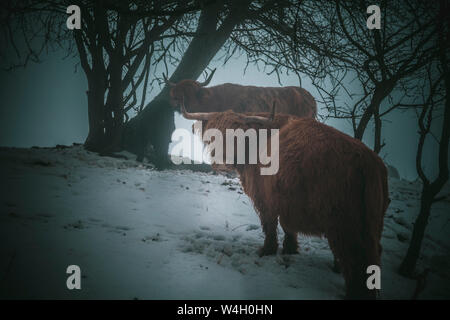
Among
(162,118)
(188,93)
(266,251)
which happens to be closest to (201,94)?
(188,93)

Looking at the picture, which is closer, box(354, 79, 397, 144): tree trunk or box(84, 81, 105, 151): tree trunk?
box(354, 79, 397, 144): tree trunk

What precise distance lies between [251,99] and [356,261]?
19.4ft

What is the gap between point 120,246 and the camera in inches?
77.2

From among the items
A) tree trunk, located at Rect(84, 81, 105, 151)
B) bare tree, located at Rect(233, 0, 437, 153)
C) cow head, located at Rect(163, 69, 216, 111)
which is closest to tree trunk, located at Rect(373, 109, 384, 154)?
bare tree, located at Rect(233, 0, 437, 153)

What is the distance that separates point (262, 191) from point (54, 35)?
6.46 metres

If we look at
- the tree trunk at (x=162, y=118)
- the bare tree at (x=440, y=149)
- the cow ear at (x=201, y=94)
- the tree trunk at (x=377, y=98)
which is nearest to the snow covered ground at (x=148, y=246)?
the bare tree at (x=440, y=149)

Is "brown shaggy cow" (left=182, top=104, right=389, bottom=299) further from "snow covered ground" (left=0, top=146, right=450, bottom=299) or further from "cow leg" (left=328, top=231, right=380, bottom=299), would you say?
"snow covered ground" (left=0, top=146, right=450, bottom=299)

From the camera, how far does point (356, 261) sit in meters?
1.57

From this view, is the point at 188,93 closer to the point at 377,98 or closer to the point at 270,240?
the point at 377,98

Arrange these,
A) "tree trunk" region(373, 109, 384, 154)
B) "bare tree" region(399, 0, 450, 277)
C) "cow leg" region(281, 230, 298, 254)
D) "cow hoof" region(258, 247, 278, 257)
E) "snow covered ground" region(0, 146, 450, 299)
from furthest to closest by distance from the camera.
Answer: "tree trunk" region(373, 109, 384, 154) < "cow leg" region(281, 230, 298, 254) < "cow hoof" region(258, 247, 278, 257) < "bare tree" region(399, 0, 450, 277) < "snow covered ground" region(0, 146, 450, 299)

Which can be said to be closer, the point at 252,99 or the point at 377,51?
the point at 377,51

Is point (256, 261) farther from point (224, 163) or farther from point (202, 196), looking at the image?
point (202, 196)

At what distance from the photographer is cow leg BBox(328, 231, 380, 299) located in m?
1.55

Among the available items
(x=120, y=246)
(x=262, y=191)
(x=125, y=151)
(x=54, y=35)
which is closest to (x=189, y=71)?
(x=125, y=151)
